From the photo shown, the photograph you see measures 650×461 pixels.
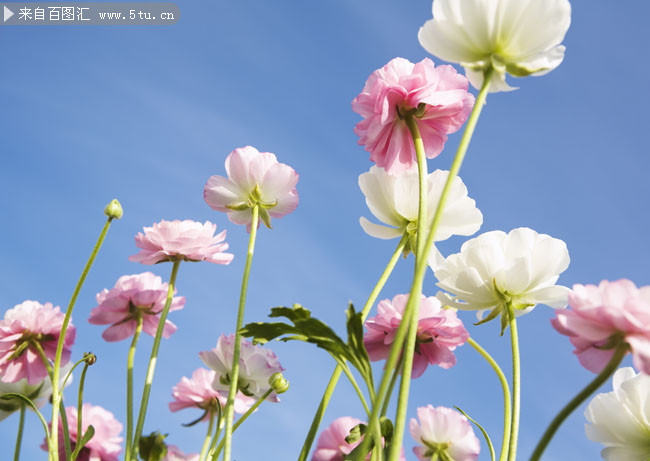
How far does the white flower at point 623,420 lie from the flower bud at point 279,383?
0.46 meters

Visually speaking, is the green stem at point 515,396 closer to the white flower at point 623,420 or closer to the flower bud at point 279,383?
the white flower at point 623,420

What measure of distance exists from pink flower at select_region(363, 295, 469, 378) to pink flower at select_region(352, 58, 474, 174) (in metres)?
0.22

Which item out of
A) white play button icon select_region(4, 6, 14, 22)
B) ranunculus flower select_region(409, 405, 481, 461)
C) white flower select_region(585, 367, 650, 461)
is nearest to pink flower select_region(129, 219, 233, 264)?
ranunculus flower select_region(409, 405, 481, 461)

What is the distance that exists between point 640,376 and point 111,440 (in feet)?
3.59

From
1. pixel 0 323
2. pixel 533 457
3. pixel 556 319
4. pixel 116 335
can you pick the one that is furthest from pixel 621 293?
pixel 0 323

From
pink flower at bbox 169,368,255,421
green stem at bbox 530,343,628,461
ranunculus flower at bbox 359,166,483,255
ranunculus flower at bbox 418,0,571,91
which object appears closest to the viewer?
green stem at bbox 530,343,628,461

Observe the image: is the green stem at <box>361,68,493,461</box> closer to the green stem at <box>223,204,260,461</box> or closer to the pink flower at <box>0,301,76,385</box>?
the green stem at <box>223,204,260,461</box>

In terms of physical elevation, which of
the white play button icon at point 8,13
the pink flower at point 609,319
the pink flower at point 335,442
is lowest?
the pink flower at point 335,442

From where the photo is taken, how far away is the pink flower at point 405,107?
93 cm

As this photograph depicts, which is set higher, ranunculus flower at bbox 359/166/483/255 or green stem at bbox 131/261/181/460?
ranunculus flower at bbox 359/166/483/255

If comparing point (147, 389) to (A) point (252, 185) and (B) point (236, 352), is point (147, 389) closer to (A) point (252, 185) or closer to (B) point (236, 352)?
(B) point (236, 352)

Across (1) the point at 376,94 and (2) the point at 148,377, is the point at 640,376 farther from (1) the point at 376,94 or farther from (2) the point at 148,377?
(2) the point at 148,377

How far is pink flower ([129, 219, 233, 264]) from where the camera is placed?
1.17 metres

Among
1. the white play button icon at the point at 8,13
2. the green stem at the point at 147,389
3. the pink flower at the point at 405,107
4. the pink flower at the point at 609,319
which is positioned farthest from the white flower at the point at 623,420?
the white play button icon at the point at 8,13
